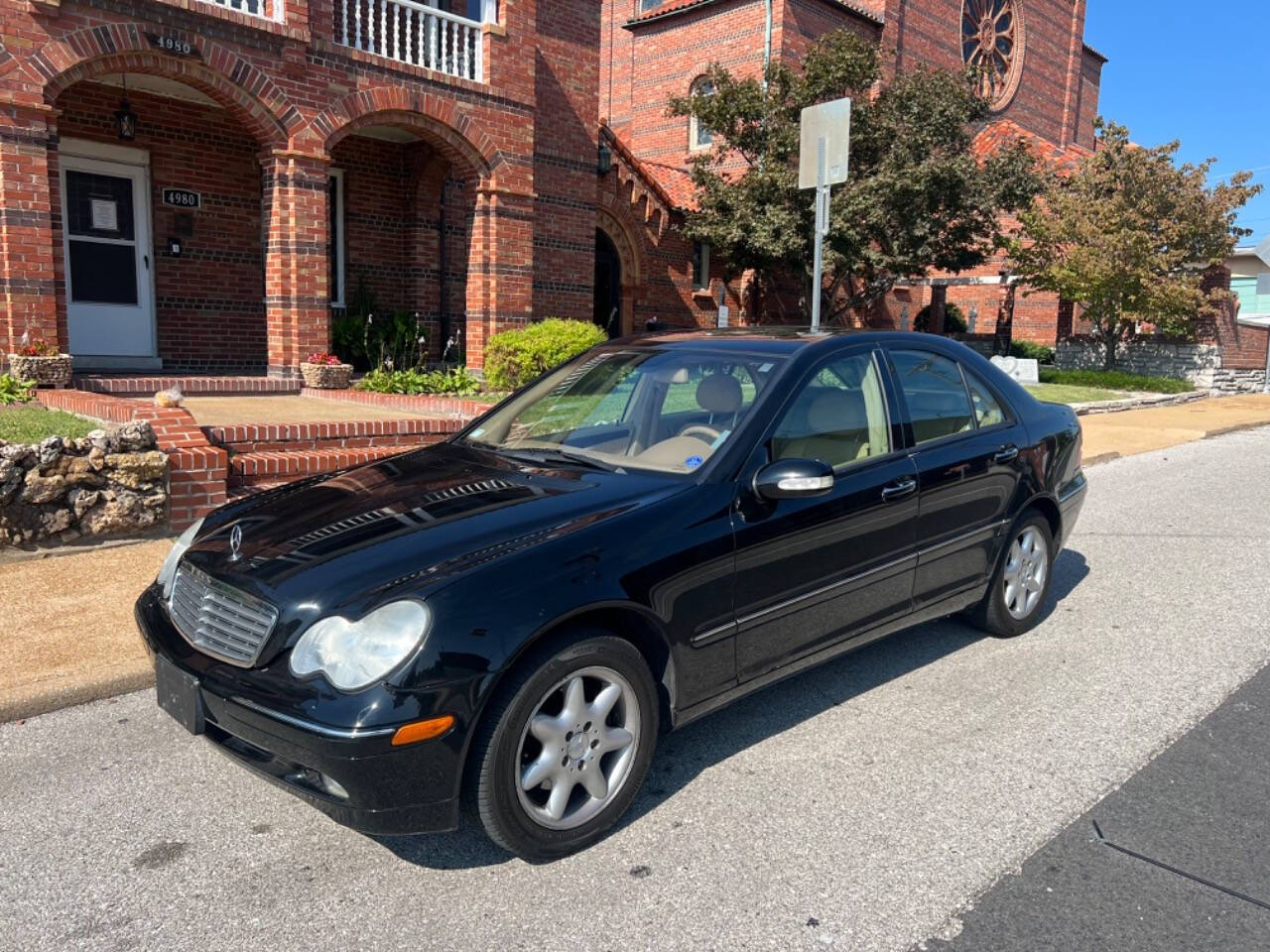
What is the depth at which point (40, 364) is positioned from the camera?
930cm

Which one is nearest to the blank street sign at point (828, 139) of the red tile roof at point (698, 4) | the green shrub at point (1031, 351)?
the red tile roof at point (698, 4)

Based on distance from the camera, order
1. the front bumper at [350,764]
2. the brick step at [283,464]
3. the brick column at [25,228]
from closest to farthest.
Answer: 1. the front bumper at [350,764]
2. the brick step at [283,464]
3. the brick column at [25,228]

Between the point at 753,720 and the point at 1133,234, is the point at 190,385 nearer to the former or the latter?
the point at 753,720

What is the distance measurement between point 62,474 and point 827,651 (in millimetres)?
4744

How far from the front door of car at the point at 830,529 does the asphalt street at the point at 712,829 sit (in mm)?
464

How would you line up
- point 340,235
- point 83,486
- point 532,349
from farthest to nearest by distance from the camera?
point 340,235
point 532,349
point 83,486

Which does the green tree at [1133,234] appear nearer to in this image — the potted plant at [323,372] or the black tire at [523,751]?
the potted plant at [323,372]

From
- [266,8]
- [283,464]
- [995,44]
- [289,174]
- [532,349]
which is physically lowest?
[283,464]

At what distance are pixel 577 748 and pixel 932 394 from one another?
8.57ft

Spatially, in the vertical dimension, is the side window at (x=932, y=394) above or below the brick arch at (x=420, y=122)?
below

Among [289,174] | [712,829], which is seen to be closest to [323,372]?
[289,174]

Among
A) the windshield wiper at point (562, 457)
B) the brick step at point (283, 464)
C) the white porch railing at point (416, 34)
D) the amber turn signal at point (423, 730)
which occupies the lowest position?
the amber turn signal at point (423, 730)

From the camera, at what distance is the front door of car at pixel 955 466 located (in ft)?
14.6

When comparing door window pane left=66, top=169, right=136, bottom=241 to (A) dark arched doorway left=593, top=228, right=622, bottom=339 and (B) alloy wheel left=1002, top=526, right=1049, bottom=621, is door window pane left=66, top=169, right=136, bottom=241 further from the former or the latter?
(B) alloy wheel left=1002, top=526, right=1049, bottom=621
